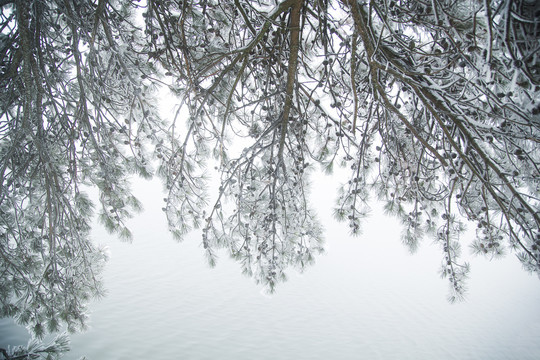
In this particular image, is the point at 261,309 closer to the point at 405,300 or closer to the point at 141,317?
the point at 141,317

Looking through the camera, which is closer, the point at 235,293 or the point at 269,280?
the point at 269,280

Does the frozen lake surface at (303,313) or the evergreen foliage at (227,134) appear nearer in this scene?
the evergreen foliage at (227,134)

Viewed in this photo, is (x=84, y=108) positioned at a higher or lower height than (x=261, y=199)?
higher

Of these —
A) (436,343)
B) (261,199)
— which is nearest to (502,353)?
(436,343)

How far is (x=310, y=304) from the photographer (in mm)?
8094

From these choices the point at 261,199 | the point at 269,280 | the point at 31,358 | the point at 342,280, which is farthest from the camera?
the point at 342,280

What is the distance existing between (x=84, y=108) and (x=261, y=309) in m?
6.87

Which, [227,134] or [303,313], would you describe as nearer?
[227,134]

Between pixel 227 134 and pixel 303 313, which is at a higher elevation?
pixel 227 134

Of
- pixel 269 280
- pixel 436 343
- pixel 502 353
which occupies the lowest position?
pixel 502 353

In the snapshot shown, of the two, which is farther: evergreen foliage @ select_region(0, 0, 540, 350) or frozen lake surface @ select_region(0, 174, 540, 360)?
frozen lake surface @ select_region(0, 174, 540, 360)

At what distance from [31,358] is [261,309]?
643 cm

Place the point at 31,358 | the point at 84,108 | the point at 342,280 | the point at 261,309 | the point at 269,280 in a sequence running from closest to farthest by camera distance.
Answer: the point at 31,358 → the point at 84,108 → the point at 269,280 → the point at 261,309 → the point at 342,280

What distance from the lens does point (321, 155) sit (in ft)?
7.86
